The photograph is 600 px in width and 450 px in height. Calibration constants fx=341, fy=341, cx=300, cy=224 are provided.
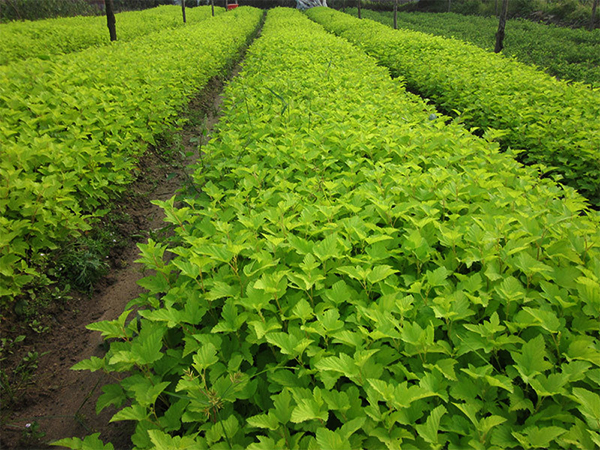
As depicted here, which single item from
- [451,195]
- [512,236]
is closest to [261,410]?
[512,236]

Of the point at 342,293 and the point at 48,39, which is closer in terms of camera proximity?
the point at 342,293

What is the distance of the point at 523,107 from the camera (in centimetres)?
565

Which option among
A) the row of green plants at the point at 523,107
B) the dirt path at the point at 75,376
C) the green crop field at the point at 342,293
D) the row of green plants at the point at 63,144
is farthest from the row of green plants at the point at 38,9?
the green crop field at the point at 342,293

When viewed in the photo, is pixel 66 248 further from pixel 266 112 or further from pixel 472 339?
pixel 472 339

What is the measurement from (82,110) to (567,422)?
5578mm

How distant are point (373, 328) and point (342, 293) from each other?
8.2 inches

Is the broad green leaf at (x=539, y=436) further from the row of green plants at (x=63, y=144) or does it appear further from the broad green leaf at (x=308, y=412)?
the row of green plants at (x=63, y=144)

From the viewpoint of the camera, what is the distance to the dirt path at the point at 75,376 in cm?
227

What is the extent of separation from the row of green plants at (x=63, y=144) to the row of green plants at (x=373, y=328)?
5.80 ft

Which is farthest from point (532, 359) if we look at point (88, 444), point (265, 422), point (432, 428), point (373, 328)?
point (88, 444)

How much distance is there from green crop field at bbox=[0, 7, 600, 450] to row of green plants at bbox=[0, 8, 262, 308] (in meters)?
0.03

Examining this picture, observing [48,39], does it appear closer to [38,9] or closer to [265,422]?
[265,422]

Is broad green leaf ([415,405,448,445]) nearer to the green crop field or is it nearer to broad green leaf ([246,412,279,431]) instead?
the green crop field

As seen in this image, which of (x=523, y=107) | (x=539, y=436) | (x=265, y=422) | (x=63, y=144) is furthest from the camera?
(x=523, y=107)
